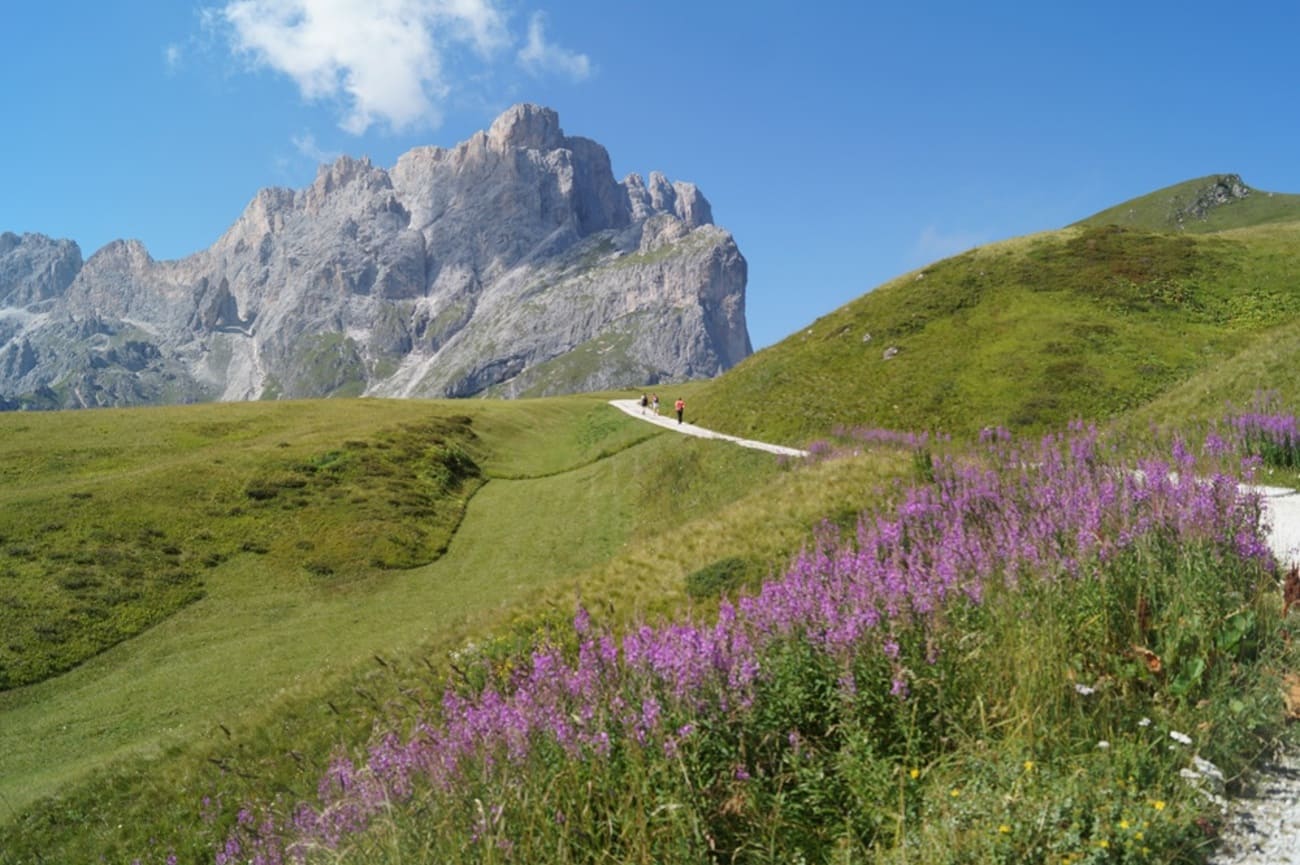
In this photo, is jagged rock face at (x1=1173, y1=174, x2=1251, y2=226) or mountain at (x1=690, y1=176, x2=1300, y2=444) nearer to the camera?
mountain at (x1=690, y1=176, x2=1300, y2=444)

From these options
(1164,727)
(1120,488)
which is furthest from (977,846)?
(1120,488)

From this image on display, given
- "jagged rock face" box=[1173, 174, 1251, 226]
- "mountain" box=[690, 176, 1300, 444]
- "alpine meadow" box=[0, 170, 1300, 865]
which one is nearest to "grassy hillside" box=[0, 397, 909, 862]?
"alpine meadow" box=[0, 170, 1300, 865]

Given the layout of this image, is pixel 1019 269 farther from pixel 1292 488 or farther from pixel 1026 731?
pixel 1026 731

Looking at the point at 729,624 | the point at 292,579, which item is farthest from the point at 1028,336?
the point at 292,579

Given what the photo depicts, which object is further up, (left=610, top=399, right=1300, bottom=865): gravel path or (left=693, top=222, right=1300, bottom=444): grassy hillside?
(left=693, top=222, right=1300, bottom=444): grassy hillside

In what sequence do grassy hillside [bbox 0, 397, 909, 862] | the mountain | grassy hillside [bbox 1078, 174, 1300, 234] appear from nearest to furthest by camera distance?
grassy hillside [bbox 0, 397, 909, 862] < the mountain < grassy hillside [bbox 1078, 174, 1300, 234]

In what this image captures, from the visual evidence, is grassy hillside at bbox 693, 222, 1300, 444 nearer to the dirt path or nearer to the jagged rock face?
the dirt path

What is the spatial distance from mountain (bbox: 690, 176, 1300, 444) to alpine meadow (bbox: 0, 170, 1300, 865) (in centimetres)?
37

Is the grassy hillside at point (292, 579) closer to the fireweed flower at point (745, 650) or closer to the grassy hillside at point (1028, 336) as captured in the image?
the fireweed flower at point (745, 650)

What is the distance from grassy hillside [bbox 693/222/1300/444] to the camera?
40.6 meters

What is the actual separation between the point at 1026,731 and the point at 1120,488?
5.77m

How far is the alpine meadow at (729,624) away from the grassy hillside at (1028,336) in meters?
0.37

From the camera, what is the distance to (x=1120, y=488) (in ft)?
33.5

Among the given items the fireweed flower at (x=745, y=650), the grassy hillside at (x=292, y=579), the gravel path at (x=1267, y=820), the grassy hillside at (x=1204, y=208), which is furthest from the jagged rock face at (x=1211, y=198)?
the gravel path at (x=1267, y=820)
